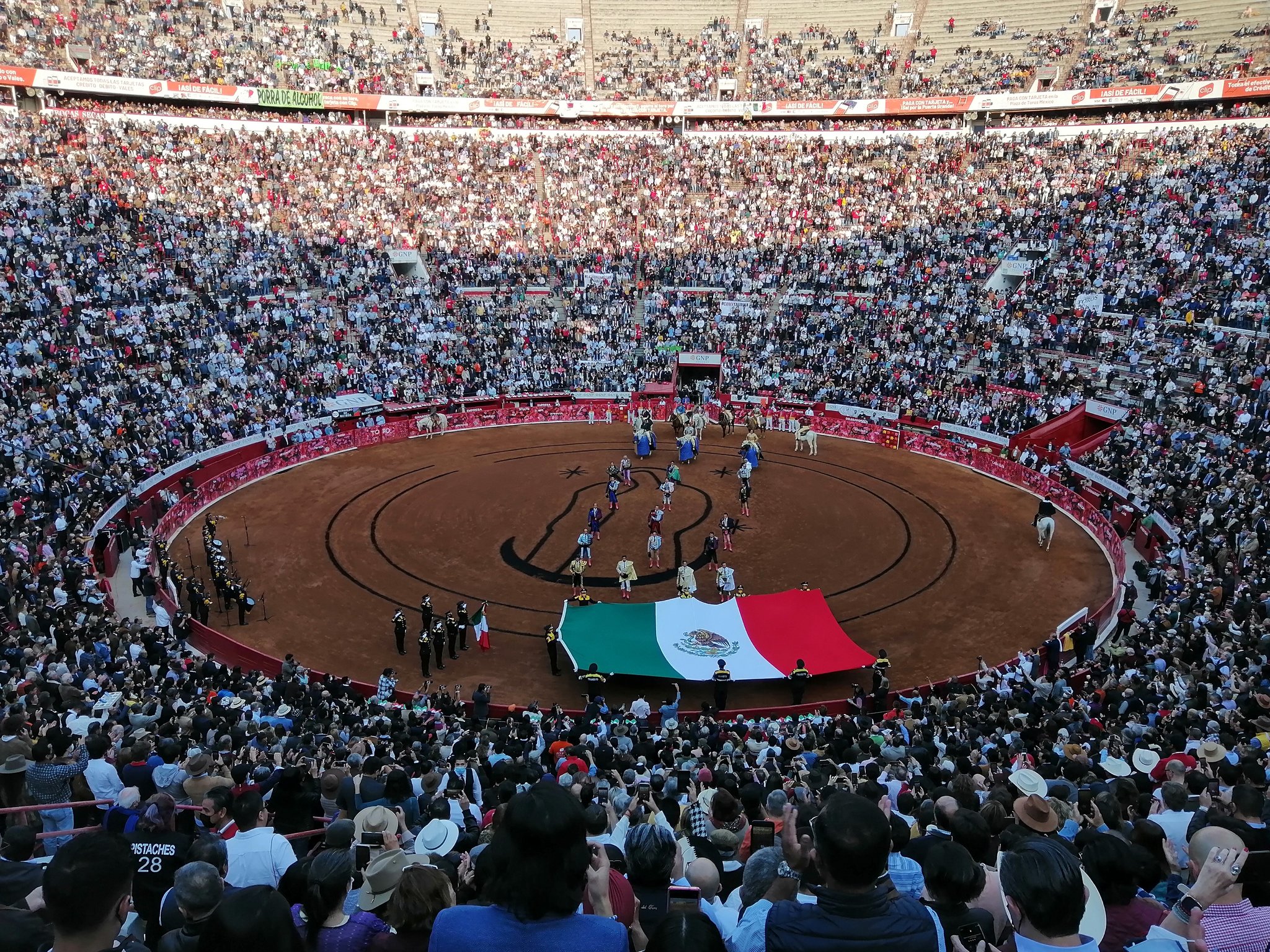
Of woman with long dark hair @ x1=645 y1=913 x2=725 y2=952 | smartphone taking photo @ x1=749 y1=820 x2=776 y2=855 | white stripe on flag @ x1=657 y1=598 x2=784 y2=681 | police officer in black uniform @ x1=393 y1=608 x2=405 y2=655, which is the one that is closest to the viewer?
woman with long dark hair @ x1=645 y1=913 x2=725 y2=952

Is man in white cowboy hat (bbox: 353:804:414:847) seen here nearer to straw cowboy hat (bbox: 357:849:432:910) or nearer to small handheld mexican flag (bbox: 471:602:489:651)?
straw cowboy hat (bbox: 357:849:432:910)

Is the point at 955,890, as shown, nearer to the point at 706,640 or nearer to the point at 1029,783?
the point at 1029,783

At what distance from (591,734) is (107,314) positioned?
35290mm

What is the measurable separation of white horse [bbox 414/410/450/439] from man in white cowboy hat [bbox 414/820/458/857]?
35539 mm

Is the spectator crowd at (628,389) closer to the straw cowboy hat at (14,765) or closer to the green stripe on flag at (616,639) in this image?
the straw cowboy hat at (14,765)

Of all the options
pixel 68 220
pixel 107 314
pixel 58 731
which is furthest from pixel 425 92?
pixel 58 731

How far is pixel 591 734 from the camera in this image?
640 inches

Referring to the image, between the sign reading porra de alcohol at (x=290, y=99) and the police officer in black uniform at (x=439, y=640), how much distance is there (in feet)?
164

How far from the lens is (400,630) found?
23156 mm

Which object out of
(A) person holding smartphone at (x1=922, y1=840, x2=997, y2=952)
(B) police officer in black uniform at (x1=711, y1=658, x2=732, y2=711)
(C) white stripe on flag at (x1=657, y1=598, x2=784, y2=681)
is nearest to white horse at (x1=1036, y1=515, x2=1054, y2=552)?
(C) white stripe on flag at (x1=657, y1=598, x2=784, y2=681)

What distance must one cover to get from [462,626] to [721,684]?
6919 mm

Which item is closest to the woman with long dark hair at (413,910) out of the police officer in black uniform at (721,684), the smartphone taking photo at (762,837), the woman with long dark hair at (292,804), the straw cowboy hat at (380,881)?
the straw cowboy hat at (380,881)

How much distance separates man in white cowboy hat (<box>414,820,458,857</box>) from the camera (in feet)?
24.8

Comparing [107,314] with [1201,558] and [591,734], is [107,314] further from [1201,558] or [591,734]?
[1201,558]
